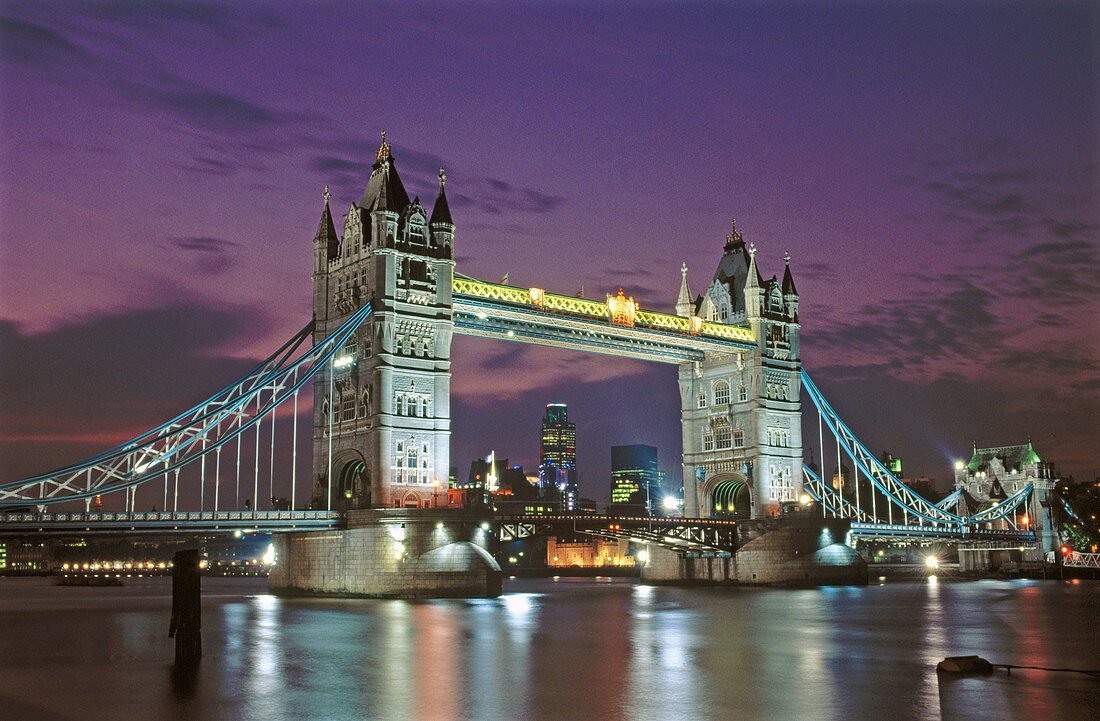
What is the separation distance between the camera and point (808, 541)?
83.6 m

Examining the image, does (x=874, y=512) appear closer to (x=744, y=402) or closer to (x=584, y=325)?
(x=744, y=402)

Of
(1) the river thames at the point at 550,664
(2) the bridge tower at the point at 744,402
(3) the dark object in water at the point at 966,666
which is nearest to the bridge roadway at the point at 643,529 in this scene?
(2) the bridge tower at the point at 744,402

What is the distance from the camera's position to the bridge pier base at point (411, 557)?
62531 mm

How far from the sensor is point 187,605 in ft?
101

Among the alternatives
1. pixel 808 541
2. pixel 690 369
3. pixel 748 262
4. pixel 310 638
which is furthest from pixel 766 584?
pixel 310 638

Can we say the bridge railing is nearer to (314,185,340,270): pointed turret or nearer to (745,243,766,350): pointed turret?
(314,185,340,270): pointed turret

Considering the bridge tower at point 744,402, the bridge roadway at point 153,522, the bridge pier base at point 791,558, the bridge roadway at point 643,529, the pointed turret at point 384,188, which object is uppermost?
the pointed turret at point 384,188

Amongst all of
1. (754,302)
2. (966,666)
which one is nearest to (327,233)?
(754,302)

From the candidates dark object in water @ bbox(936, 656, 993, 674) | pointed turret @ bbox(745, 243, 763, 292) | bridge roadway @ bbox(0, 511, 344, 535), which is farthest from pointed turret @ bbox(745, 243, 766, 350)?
dark object in water @ bbox(936, 656, 993, 674)

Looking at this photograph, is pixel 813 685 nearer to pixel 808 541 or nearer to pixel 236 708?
pixel 236 708

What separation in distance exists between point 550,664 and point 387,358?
3865 cm

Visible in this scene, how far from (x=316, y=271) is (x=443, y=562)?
73.6ft

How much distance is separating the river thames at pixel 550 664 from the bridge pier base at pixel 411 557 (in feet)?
23.6

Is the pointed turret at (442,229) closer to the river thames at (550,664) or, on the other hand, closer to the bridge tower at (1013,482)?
the river thames at (550,664)
